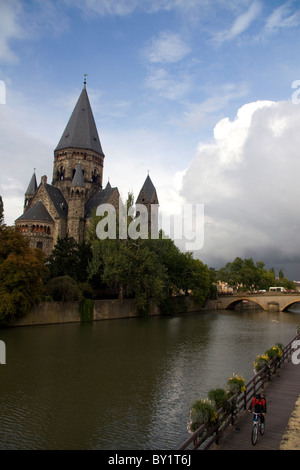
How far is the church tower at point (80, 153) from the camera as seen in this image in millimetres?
77062

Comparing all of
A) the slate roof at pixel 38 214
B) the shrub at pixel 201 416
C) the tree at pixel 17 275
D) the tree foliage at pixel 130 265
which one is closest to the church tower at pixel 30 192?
the slate roof at pixel 38 214

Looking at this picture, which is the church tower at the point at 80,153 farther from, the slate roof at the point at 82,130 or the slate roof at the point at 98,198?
the slate roof at the point at 98,198

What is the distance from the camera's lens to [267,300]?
7525cm

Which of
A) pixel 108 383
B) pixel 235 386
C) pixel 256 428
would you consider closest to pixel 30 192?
pixel 108 383

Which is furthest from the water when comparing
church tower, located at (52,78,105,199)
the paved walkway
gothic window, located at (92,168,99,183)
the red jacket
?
gothic window, located at (92,168,99,183)

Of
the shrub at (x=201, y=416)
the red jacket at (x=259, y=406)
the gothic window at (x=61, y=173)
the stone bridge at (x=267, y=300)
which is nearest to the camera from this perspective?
the shrub at (x=201, y=416)

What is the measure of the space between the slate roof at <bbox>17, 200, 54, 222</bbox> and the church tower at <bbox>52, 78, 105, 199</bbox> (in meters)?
7.39

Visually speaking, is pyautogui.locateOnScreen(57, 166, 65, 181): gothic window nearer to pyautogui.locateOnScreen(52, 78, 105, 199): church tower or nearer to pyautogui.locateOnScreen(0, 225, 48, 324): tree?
pyautogui.locateOnScreen(52, 78, 105, 199): church tower

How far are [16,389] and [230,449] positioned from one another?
34.6 feet

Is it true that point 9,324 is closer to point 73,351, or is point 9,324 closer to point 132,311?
point 73,351

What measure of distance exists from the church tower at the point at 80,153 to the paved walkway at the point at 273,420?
6407 cm

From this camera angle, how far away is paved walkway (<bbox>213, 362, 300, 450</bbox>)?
384 inches

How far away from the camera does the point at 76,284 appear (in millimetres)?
45281

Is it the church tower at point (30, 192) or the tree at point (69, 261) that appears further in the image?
the church tower at point (30, 192)
